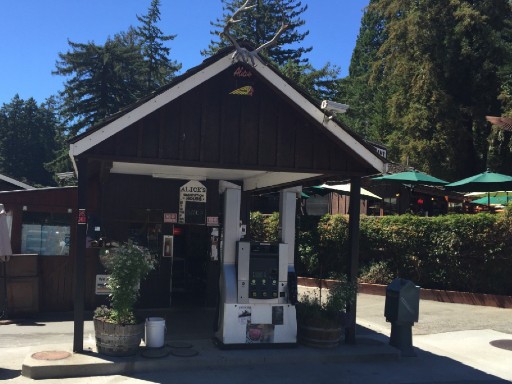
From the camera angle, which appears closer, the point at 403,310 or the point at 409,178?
the point at 403,310

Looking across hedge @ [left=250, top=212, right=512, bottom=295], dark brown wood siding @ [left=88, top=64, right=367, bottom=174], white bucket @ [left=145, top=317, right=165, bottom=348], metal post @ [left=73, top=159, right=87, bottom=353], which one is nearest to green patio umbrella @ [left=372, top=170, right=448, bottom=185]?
hedge @ [left=250, top=212, right=512, bottom=295]

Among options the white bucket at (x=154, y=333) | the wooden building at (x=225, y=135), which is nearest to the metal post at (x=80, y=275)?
the wooden building at (x=225, y=135)

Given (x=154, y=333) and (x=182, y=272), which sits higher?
(x=182, y=272)

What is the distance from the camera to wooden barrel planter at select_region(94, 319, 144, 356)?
678 centimetres

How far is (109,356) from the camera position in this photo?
22.2 ft

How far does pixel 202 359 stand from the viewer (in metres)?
6.88

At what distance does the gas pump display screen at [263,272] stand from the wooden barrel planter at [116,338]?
6.09ft

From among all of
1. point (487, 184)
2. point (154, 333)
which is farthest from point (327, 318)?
point (487, 184)

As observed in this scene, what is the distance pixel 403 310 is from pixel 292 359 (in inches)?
79.1

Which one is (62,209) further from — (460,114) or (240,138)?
(460,114)

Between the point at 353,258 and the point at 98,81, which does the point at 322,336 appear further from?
the point at 98,81

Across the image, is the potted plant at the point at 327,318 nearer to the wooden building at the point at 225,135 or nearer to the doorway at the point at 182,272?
the wooden building at the point at 225,135

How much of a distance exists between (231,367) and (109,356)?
66.3 inches

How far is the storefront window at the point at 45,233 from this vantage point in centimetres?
1043
